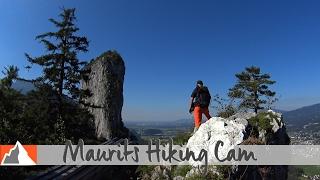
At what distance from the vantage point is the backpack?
1454 centimetres

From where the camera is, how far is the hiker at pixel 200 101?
571 inches

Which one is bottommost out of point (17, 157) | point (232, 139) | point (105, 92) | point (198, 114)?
point (17, 157)

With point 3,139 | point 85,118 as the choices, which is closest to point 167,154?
point 3,139

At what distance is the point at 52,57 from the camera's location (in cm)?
2130

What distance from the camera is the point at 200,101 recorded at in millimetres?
14523

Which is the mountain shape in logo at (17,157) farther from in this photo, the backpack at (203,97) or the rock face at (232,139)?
the backpack at (203,97)

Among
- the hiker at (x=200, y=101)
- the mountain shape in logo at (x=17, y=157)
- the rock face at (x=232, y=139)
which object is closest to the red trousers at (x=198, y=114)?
the hiker at (x=200, y=101)

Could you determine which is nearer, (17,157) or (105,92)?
(17,157)

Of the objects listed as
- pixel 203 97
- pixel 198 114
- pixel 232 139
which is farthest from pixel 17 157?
pixel 203 97

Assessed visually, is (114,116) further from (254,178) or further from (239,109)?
(254,178)

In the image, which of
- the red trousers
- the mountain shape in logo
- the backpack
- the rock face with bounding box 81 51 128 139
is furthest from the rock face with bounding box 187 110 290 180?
the rock face with bounding box 81 51 128 139

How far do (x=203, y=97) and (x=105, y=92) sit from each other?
435 inches

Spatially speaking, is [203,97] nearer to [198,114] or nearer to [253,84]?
[198,114]

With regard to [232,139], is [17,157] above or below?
below
